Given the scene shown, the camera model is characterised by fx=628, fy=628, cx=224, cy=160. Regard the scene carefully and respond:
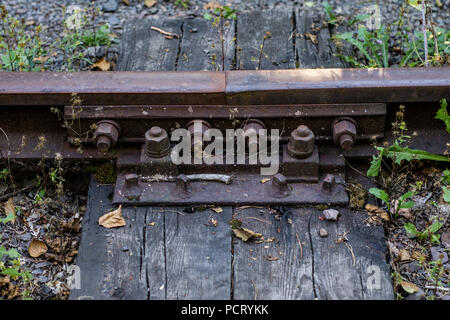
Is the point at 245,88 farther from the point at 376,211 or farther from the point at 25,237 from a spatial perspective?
the point at 25,237

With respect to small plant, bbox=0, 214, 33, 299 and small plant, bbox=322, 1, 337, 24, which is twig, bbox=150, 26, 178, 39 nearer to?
small plant, bbox=322, 1, 337, 24

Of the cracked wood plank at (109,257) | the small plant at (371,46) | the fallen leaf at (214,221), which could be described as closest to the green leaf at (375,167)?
the fallen leaf at (214,221)

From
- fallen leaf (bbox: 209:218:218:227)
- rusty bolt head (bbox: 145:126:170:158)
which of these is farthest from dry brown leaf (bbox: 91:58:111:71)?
fallen leaf (bbox: 209:218:218:227)

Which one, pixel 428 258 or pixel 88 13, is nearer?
pixel 428 258

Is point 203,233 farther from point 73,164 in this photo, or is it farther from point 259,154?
point 73,164

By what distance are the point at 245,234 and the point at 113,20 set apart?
270cm

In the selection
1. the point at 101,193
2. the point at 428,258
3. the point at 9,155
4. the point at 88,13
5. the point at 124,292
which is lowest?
the point at 124,292

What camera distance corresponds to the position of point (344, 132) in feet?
12.2

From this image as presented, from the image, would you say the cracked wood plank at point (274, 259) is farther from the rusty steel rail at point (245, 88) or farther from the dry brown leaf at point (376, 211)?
the rusty steel rail at point (245, 88)

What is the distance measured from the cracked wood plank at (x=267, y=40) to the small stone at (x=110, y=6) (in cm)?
116

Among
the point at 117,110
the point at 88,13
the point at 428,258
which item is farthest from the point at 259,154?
the point at 88,13

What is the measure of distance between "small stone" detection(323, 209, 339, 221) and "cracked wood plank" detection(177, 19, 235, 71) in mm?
1483

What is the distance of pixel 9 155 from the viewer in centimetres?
396

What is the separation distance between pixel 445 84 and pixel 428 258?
103 cm
